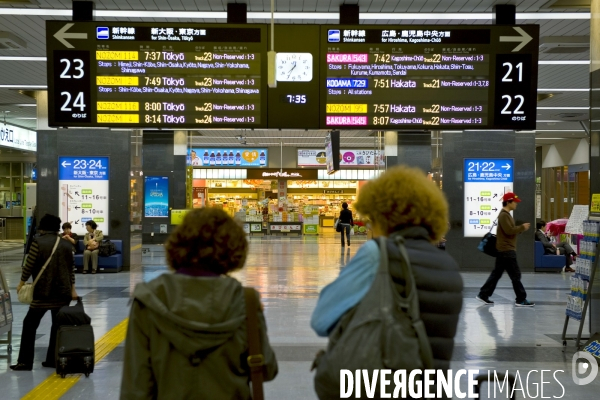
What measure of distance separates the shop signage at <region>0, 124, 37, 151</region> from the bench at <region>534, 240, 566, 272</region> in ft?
55.4

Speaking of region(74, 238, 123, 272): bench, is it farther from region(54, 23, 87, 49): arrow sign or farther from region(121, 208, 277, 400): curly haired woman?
region(121, 208, 277, 400): curly haired woman

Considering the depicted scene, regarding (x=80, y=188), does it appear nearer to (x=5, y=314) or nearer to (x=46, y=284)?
(x=5, y=314)

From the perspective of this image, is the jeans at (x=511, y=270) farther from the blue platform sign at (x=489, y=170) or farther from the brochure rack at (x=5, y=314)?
the brochure rack at (x=5, y=314)

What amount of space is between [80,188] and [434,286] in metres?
13.8

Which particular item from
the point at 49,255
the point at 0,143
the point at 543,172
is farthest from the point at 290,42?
the point at 543,172

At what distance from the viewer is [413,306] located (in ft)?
6.27

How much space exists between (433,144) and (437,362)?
14006 millimetres

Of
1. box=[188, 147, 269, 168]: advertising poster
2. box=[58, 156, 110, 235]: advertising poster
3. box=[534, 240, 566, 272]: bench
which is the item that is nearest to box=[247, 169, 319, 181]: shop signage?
box=[188, 147, 269, 168]: advertising poster

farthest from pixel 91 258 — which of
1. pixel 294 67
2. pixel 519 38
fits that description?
pixel 519 38

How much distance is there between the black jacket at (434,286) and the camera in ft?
6.53

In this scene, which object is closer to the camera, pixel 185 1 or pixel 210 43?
pixel 210 43

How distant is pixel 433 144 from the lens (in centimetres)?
1563

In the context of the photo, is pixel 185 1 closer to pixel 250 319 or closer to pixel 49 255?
pixel 49 255

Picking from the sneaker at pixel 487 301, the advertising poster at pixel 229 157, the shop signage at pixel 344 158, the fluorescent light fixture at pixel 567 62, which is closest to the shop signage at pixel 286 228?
the advertising poster at pixel 229 157
